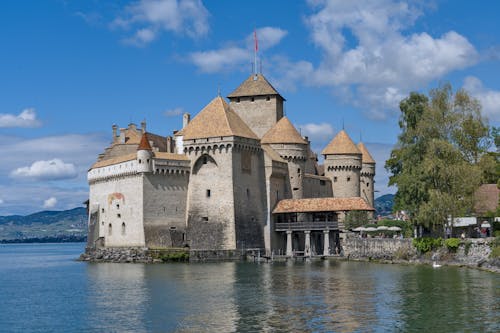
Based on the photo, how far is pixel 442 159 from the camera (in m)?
48.8

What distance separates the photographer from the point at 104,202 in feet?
217

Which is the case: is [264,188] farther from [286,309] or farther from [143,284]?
[286,309]

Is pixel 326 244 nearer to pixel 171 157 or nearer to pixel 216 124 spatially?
pixel 216 124

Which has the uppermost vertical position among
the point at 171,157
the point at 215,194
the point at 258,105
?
the point at 258,105

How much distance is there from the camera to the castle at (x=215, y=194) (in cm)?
5972

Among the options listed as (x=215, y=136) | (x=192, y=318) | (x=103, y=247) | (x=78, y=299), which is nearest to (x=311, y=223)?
(x=215, y=136)

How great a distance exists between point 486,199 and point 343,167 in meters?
23.6

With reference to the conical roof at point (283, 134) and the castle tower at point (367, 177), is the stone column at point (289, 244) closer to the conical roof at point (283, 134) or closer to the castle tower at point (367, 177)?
the conical roof at point (283, 134)

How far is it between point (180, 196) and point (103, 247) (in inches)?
342

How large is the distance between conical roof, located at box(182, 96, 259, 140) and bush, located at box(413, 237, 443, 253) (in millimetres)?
16723

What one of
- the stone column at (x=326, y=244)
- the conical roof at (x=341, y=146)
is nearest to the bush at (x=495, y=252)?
the stone column at (x=326, y=244)

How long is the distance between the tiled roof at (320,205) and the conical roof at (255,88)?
13.7 metres

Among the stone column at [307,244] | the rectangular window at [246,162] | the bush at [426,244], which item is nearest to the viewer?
the bush at [426,244]

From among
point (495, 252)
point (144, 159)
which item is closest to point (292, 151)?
point (144, 159)
